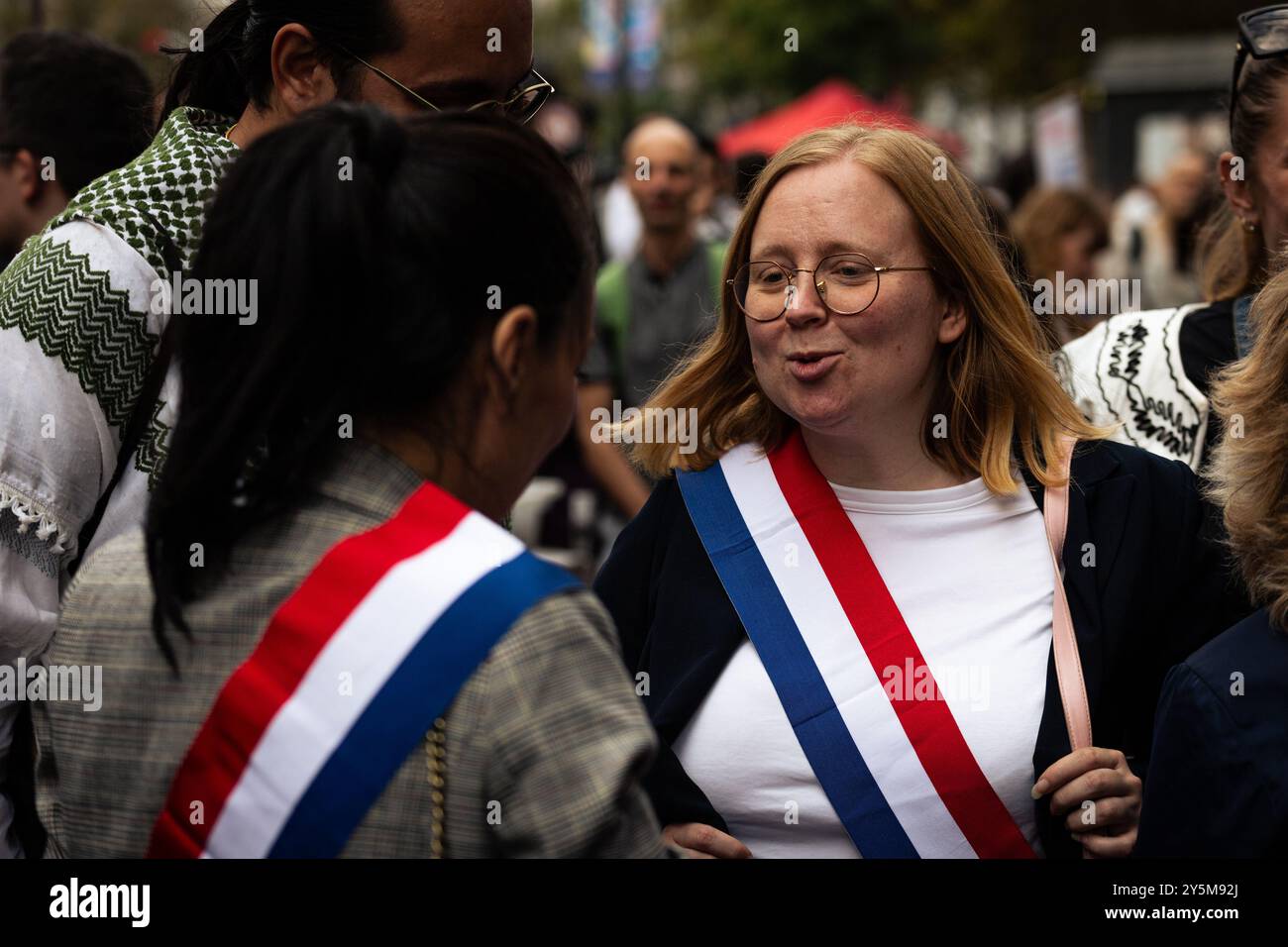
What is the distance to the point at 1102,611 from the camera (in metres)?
2.42

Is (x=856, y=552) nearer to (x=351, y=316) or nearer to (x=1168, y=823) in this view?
(x=1168, y=823)

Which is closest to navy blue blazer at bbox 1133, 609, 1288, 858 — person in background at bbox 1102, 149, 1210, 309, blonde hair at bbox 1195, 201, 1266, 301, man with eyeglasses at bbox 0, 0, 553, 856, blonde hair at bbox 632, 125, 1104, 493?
blonde hair at bbox 632, 125, 1104, 493

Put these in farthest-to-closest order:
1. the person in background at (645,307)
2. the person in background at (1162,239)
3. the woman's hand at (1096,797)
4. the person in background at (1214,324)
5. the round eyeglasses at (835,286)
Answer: the person in background at (1162,239), the person in background at (645,307), the person in background at (1214,324), the round eyeglasses at (835,286), the woman's hand at (1096,797)

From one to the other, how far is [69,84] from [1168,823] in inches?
112

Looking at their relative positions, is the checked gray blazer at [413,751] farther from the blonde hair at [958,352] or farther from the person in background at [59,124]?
the person in background at [59,124]

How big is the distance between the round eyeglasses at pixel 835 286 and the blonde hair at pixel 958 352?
107 mm

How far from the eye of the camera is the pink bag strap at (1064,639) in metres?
2.34

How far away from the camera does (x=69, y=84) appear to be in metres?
3.52

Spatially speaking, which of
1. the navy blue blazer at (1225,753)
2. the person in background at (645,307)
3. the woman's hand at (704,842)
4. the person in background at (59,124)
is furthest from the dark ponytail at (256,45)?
the person in background at (645,307)

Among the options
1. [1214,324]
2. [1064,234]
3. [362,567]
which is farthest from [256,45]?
[1064,234]

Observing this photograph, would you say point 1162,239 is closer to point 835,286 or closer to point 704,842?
point 835,286

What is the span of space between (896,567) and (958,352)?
43 cm

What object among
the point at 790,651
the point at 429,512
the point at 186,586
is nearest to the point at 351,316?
the point at 429,512

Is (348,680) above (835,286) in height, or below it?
below
